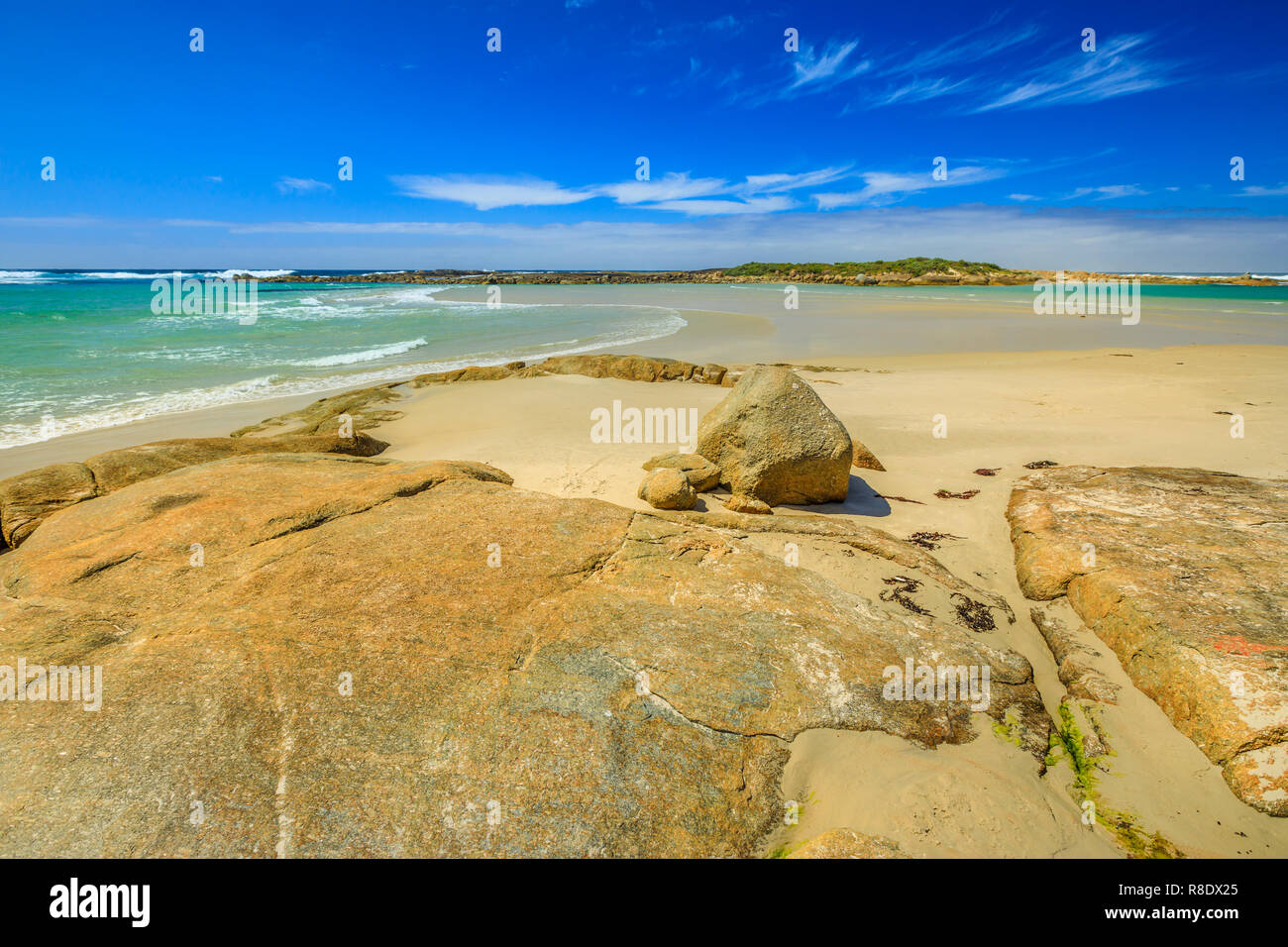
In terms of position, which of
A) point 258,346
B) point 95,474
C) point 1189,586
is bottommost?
point 1189,586

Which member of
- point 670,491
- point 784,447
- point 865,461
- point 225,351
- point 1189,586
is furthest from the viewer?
point 225,351

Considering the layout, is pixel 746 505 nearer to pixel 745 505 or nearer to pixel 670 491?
pixel 745 505

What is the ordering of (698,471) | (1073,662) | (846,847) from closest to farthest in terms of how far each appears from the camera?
(846,847) → (1073,662) → (698,471)

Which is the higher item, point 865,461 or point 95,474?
point 95,474

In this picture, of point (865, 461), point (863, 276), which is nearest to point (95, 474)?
point (865, 461)

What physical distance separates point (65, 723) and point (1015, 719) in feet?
15.6

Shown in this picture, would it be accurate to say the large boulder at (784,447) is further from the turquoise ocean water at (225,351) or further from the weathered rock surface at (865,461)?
the turquoise ocean water at (225,351)

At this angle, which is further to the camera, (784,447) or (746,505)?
(784,447)

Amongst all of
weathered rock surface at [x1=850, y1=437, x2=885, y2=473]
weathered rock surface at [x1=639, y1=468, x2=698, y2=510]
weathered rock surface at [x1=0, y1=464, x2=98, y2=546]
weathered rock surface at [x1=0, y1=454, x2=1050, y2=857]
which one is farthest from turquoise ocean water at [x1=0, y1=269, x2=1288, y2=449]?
weathered rock surface at [x1=850, y1=437, x2=885, y2=473]

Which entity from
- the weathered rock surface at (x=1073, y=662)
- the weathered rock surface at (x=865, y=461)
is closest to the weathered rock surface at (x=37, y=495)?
the weathered rock surface at (x=1073, y=662)

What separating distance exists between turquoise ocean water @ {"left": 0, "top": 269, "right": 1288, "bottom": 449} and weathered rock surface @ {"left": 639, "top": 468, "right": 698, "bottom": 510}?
36.6 feet

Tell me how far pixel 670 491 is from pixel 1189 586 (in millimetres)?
4233

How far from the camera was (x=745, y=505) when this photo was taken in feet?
21.5
